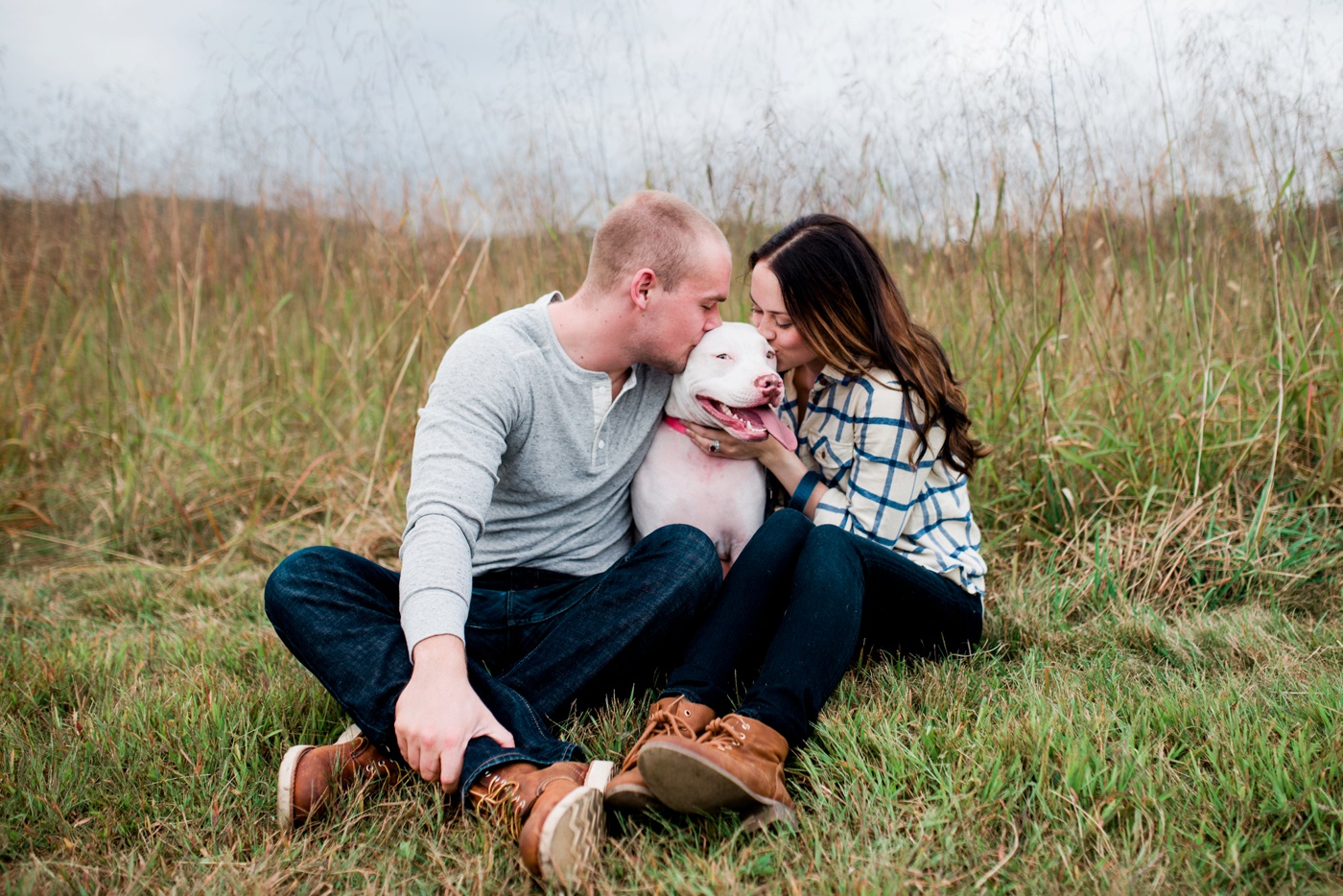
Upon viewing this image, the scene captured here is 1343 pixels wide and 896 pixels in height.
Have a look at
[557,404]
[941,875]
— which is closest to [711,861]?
[941,875]

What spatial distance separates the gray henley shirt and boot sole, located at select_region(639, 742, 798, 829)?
0.46 metres

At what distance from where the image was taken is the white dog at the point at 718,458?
2.06 metres

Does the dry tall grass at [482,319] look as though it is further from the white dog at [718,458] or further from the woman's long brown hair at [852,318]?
the white dog at [718,458]

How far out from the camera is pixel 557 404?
2061 mm

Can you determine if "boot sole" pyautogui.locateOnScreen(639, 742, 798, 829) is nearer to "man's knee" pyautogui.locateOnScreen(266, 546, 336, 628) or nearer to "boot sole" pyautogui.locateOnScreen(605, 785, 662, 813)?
"boot sole" pyautogui.locateOnScreen(605, 785, 662, 813)

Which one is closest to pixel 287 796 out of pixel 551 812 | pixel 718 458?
pixel 551 812

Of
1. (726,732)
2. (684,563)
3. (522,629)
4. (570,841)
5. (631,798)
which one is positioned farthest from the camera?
(522,629)

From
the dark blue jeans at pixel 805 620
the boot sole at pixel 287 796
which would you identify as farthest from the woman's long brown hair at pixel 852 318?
the boot sole at pixel 287 796

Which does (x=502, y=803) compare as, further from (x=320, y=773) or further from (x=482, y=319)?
(x=482, y=319)

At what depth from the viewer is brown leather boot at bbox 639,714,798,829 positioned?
1.44 m

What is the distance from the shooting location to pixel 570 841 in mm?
1391

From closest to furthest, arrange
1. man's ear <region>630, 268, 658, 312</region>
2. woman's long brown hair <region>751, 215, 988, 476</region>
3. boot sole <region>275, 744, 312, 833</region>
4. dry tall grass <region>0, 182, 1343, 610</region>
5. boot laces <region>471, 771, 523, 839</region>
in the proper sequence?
boot laces <region>471, 771, 523, 839</region> → boot sole <region>275, 744, 312, 833</region> → man's ear <region>630, 268, 658, 312</region> → woman's long brown hair <region>751, 215, 988, 476</region> → dry tall grass <region>0, 182, 1343, 610</region>

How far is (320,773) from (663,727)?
631 mm

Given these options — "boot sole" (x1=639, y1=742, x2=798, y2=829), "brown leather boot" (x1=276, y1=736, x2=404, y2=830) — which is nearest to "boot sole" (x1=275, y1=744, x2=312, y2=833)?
"brown leather boot" (x1=276, y1=736, x2=404, y2=830)
